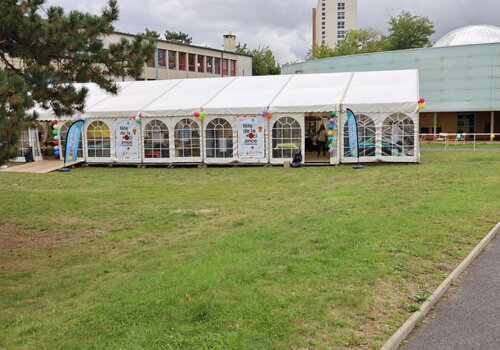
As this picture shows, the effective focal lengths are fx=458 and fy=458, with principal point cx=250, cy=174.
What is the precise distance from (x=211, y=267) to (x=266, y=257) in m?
0.70

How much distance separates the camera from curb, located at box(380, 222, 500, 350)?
349 centimetres

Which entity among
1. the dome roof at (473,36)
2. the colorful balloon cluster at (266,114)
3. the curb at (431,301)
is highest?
the dome roof at (473,36)

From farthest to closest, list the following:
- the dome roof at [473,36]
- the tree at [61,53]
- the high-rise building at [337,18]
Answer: the high-rise building at [337,18] < the dome roof at [473,36] < the tree at [61,53]

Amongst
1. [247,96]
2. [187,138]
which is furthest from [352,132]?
[187,138]

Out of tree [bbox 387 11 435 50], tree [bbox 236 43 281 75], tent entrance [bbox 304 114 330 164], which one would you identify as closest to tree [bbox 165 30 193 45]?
tree [bbox 236 43 281 75]

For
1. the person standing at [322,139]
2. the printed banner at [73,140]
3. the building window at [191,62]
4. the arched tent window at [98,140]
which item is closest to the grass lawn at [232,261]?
the printed banner at [73,140]

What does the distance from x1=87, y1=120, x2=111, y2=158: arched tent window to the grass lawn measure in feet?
23.3

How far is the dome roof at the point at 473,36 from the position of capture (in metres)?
47.0

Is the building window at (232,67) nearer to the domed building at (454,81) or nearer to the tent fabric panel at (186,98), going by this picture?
the domed building at (454,81)

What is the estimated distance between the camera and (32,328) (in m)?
4.08

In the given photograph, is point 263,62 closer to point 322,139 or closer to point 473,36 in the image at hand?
point 473,36

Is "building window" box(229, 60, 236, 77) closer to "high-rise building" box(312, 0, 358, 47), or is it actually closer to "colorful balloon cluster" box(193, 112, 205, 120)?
"colorful balloon cluster" box(193, 112, 205, 120)

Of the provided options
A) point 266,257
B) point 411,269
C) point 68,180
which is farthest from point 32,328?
point 68,180

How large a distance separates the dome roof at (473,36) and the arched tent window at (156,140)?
129 feet
